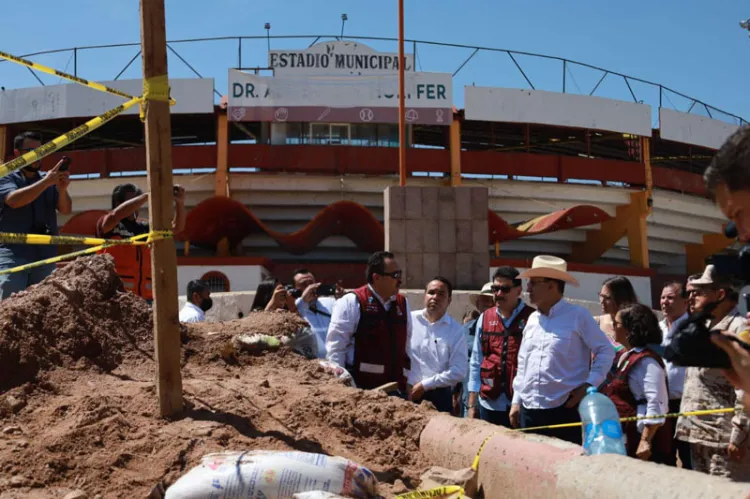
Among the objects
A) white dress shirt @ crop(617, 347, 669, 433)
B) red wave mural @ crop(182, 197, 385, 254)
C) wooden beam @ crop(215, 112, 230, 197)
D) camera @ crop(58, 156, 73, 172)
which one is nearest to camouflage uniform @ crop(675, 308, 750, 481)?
white dress shirt @ crop(617, 347, 669, 433)

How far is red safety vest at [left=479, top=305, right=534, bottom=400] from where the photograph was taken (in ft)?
20.5

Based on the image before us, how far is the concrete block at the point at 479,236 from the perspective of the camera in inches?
517

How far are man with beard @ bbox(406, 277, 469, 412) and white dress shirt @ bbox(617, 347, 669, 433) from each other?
1641mm

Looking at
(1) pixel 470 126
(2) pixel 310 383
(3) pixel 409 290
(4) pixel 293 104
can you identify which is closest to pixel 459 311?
(3) pixel 409 290

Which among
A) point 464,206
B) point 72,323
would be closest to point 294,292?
point 72,323

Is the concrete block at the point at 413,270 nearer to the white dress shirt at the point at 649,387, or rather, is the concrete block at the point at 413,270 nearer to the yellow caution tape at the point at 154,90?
the white dress shirt at the point at 649,387

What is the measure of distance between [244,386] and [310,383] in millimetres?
511

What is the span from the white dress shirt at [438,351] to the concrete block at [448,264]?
6.12 meters

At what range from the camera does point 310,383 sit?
554 centimetres

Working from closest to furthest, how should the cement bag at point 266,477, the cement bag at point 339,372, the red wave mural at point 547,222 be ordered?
the cement bag at point 266,477 → the cement bag at point 339,372 → the red wave mural at point 547,222

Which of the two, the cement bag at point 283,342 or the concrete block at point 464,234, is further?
the concrete block at point 464,234

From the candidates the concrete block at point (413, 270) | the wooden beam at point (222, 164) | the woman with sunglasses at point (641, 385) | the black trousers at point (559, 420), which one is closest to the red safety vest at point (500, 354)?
the black trousers at point (559, 420)

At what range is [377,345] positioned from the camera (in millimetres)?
6145

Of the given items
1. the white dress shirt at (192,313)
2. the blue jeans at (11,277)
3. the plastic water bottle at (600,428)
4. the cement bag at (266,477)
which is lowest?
the cement bag at (266,477)
